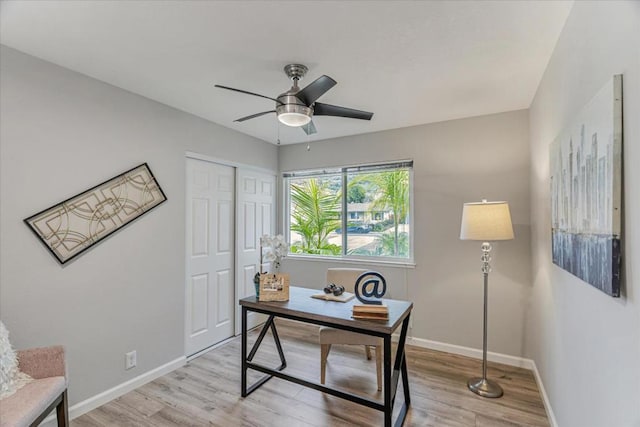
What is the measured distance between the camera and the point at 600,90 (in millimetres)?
1174

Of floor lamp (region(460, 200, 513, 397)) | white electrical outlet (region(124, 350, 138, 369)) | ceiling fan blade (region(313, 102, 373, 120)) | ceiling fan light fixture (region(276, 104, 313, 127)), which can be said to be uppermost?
ceiling fan blade (region(313, 102, 373, 120))

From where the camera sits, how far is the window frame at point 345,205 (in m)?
3.48

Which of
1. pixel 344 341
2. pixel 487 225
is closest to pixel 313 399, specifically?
pixel 344 341

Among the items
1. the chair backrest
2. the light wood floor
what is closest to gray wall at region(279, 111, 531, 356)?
the light wood floor

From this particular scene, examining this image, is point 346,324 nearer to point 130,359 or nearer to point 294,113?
point 294,113

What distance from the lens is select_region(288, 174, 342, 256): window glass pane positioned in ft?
13.3

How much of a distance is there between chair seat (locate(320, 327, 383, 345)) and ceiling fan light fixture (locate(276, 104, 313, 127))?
5.47 ft

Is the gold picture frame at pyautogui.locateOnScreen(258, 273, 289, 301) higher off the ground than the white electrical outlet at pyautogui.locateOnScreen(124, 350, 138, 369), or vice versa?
the gold picture frame at pyautogui.locateOnScreen(258, 273, 289, 301)

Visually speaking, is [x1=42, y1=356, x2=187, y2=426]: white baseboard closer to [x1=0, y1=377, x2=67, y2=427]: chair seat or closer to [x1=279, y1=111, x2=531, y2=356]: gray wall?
[x1=0, y1=377, x2=67, y2=427]: chair seat

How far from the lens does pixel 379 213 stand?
3748 mm

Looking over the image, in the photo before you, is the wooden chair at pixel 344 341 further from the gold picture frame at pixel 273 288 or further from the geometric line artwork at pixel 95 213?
the geometric line artwork at pixel 95 213

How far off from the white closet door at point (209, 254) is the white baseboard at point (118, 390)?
9.6 inches

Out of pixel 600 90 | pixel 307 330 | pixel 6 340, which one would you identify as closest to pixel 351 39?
pixel 600 90

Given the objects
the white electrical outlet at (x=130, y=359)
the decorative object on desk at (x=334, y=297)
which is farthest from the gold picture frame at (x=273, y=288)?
the white electrical outlet at (x=130, y=359)
